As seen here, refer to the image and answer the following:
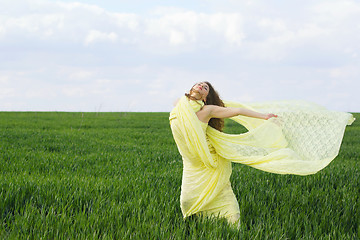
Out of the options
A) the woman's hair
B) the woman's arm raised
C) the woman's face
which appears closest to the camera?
the woman's arm raised

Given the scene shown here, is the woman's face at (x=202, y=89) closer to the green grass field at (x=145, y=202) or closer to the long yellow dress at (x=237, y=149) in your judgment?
the long yellow dress at (x=237, y=149)

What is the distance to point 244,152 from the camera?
4.87m

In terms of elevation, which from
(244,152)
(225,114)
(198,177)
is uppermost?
(225,114)

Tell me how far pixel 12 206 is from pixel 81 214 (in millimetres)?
1457

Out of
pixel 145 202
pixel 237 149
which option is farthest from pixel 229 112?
pixel 145 202

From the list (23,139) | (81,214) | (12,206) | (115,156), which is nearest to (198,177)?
(81,214)

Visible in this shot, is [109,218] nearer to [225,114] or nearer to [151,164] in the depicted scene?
[225,114]

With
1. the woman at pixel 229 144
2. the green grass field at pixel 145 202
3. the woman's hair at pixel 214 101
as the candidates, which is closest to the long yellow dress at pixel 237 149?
the woman at pixel 229 144

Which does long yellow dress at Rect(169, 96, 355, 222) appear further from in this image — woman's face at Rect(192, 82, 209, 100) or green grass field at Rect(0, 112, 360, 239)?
green grass field at Rect(0, 112, 360, 239)

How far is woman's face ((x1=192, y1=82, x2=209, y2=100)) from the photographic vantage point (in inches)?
183

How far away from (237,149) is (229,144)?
132mm

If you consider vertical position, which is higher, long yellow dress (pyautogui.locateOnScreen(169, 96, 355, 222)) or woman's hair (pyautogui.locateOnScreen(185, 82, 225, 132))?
woman's hair (pyautogui.locateOnScreen(185, 82, 225, 132))

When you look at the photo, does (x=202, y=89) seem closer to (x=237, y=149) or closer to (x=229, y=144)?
(x=229, y=144)

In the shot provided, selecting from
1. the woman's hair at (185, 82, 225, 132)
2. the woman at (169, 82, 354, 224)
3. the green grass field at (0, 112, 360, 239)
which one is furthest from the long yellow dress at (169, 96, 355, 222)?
the green grass field at (0, 112, 360, 239)
